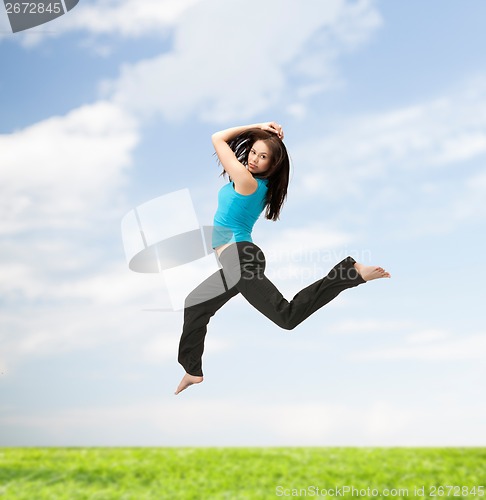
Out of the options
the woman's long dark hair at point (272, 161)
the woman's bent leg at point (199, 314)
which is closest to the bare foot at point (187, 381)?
the woman's bent leg at point (199, 314)

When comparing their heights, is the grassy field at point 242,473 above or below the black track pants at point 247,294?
below

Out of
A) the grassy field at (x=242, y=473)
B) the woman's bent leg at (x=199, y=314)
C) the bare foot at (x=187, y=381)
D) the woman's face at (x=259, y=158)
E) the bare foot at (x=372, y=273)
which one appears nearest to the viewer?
the bare foot at (x=372, y=273)

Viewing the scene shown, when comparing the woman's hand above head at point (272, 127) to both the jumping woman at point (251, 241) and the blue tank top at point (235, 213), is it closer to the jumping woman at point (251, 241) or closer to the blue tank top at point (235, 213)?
the jumping woman at point (251, 241)

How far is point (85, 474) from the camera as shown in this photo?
467cm

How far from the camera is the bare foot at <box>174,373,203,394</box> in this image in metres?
3.94

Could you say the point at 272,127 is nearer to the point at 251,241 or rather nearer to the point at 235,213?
the point at 235,213

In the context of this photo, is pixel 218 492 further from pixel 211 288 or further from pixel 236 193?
pixel 236 193

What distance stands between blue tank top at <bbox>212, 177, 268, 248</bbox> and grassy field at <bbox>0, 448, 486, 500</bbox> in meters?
1.82

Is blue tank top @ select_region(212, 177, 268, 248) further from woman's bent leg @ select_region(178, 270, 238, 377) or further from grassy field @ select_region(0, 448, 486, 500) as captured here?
grassy field @ select_region(0, 448, 486, 500)

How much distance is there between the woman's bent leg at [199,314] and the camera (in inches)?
148

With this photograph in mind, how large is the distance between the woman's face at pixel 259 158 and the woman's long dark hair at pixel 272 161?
0.02m

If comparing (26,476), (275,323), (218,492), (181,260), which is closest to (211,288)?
(181,260)

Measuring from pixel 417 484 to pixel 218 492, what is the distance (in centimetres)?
139

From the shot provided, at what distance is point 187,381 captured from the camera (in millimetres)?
3941
